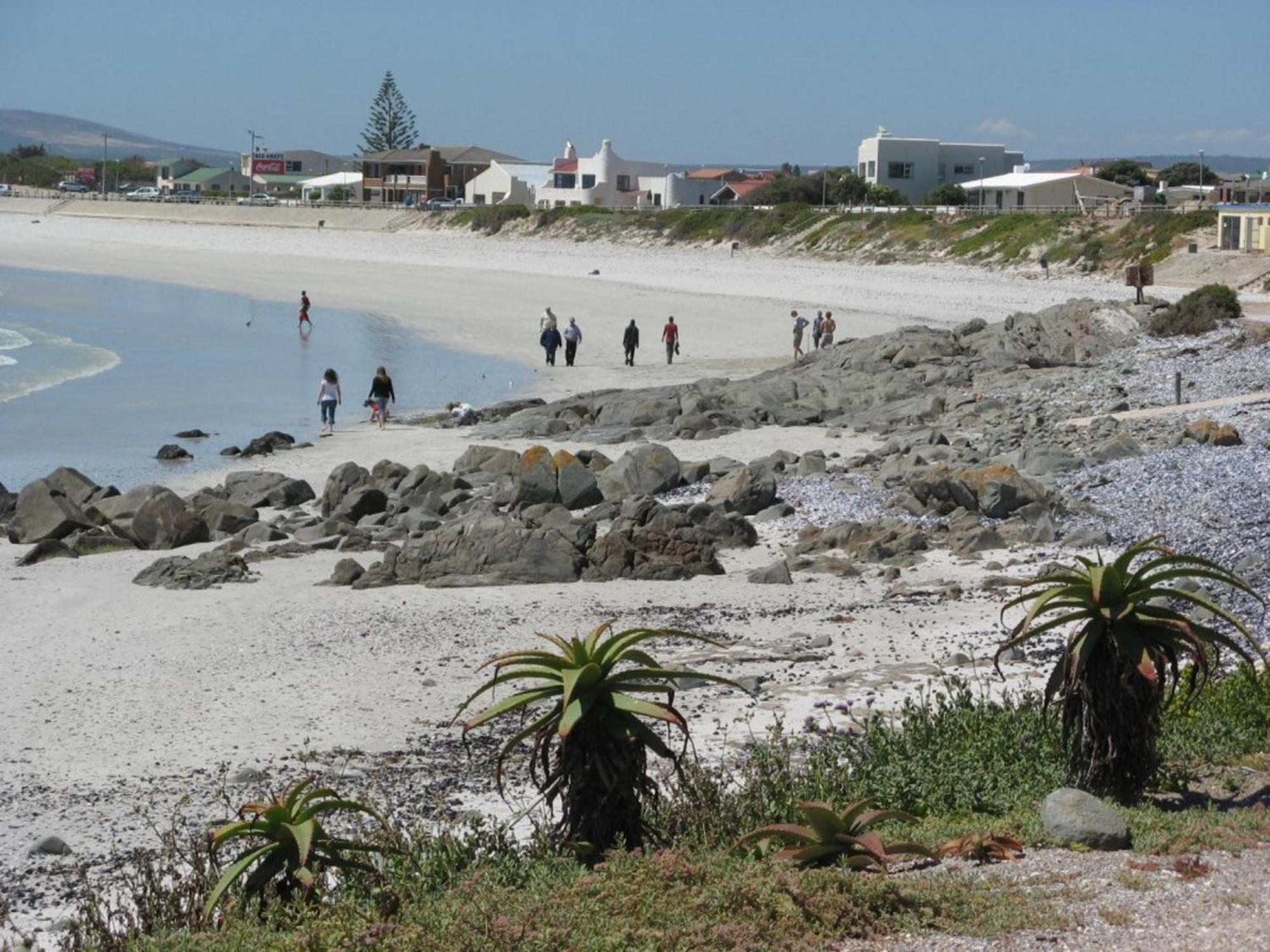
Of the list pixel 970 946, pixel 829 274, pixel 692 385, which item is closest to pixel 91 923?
pixel 970 946

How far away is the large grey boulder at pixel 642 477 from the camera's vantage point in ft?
60.0

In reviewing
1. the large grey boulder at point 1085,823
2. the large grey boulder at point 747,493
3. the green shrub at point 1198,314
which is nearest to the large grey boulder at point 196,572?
the large grey boulder at point 747,493

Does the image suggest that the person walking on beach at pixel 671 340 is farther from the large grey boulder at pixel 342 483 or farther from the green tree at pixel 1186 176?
the green tree at pixel 1186 176

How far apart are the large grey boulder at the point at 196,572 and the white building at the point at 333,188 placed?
376ft

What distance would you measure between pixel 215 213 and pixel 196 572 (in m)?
108

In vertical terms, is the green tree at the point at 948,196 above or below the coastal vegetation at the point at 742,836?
above

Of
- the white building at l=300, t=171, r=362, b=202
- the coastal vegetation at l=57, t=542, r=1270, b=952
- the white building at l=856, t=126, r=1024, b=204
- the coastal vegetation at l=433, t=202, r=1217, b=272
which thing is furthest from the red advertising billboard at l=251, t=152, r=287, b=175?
the coastal vegetation at l=57, t=542, r=1270, b=952

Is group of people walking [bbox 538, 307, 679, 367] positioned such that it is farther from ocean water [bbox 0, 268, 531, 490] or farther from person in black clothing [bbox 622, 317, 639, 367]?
ocean water [bbox 0, 268, 531, 490]

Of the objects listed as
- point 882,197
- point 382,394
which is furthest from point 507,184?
point 382,394

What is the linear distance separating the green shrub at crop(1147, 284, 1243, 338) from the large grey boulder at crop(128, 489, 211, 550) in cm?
1833

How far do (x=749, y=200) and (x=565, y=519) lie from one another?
83036 millimetres

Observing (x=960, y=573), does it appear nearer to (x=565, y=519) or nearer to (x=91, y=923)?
(x=565, y=519)

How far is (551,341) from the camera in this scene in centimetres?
3575

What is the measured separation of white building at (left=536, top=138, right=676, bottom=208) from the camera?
352ft
